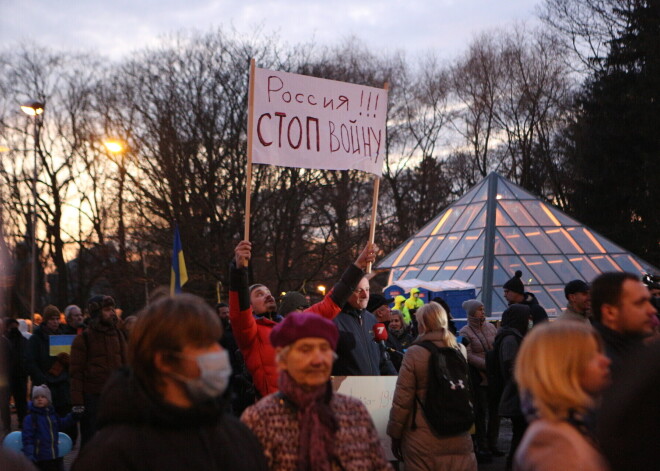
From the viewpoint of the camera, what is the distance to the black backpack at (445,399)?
20.9 feet

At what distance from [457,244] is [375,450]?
21548 mm

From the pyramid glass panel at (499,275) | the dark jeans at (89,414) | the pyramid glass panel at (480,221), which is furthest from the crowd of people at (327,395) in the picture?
the pyramid glass panel at (480,221)

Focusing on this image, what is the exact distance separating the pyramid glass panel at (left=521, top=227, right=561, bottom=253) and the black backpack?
1838cm

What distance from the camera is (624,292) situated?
180 inches

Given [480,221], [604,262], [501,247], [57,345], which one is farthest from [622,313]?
[604,262]

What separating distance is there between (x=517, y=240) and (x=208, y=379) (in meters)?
22.1

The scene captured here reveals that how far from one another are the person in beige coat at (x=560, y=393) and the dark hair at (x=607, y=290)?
129 centimetres

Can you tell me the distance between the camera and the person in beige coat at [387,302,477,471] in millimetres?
6426

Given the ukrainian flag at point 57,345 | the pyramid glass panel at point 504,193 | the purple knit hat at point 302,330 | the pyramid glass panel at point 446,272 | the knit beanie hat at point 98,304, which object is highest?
the pyramid glass panel at point 504,193

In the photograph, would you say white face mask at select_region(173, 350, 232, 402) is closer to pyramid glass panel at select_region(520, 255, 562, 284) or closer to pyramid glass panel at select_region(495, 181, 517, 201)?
pyramid glass panel at select_region(520, 255, 562, 284)

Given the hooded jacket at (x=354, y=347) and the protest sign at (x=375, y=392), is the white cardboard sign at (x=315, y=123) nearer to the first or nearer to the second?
the hooded jacket at (x=354, y=347)

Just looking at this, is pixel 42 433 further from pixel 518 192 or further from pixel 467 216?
pixel 518 192

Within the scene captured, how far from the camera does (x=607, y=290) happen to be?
462 cm

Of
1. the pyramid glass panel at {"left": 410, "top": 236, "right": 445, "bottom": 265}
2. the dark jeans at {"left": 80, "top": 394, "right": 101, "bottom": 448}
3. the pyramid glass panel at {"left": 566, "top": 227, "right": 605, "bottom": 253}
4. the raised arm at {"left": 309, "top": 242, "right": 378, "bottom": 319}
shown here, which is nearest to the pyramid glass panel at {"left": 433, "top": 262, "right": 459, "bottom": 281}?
the pyramid glass panel at {"left": 410, "top": 236, "right": 445, "bottom": 265}
